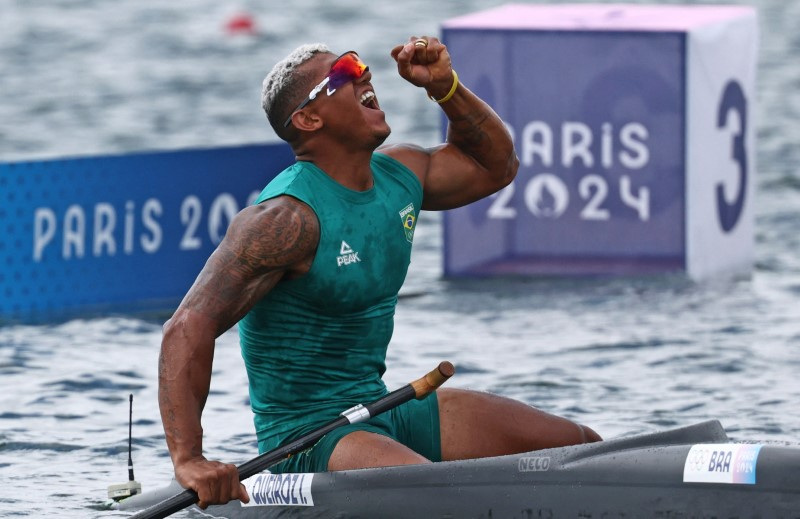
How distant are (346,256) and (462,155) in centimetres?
79

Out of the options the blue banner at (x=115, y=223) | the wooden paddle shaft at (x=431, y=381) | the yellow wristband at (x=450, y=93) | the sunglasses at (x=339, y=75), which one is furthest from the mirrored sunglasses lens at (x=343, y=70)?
the blue banner at (x=115, y=223)

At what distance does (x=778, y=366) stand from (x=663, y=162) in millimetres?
1967

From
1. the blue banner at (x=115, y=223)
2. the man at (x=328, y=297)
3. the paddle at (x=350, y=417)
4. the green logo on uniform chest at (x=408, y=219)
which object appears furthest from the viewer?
the blue banner at (x=115, y=223)

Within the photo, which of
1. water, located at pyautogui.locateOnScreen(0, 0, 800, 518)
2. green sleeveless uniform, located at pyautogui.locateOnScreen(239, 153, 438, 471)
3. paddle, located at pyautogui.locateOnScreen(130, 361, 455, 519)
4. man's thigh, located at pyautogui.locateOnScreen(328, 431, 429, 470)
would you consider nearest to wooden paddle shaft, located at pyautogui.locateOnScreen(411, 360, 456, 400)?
paddle, located at pyautogui.locateOnScreen(130, 361, 455, 519)

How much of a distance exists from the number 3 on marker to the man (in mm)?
4692

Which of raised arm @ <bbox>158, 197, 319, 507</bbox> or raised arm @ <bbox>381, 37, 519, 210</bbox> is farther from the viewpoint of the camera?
raised arm @ <bbox>381, 37, 519, 210</bbox>

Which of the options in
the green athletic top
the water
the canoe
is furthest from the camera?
the water

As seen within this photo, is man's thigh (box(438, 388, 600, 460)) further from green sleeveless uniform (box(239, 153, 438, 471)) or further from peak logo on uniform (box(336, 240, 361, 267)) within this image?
peak logo on uniform (box(336, 240, 361, 267))

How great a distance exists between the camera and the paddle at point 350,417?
19.0 ft

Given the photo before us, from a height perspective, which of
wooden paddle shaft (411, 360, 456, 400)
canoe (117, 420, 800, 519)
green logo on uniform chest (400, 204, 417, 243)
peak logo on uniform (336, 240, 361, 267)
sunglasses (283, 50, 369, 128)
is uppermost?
sunglasses (283, 50, 369, 128)

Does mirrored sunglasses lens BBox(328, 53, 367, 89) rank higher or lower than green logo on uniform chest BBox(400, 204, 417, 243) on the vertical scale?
higher

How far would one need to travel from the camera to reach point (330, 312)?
5973 mm

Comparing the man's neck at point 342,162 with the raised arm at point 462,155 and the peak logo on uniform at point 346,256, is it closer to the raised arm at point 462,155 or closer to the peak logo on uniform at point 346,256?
the peak logo on uniform at point 346,256

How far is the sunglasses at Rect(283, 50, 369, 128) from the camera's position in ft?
19.6
